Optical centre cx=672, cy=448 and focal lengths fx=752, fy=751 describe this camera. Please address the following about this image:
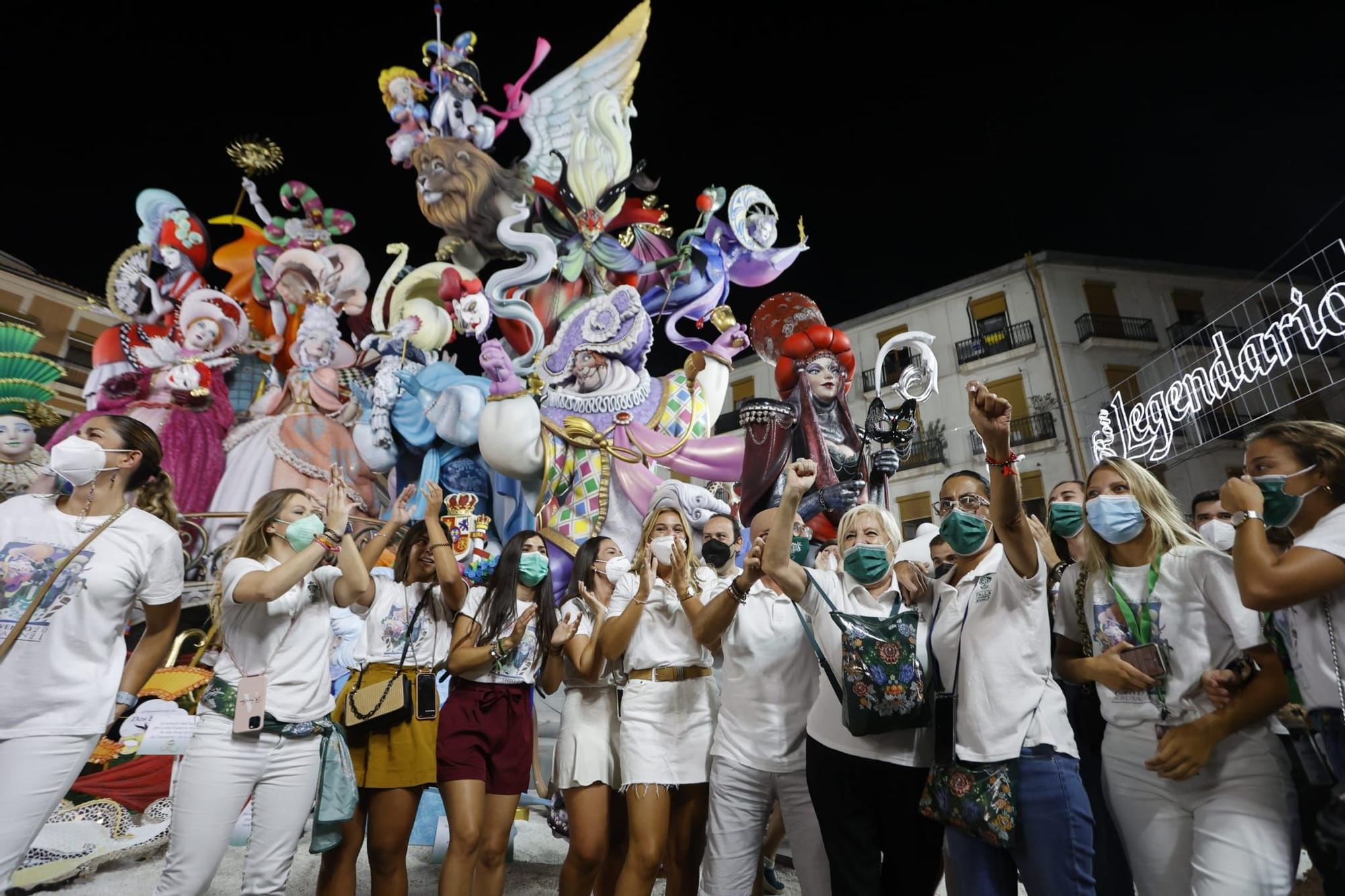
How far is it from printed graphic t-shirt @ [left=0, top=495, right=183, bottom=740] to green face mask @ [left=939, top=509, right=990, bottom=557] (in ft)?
8.23

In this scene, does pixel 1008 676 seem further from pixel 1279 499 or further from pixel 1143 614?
pixel 1279 499

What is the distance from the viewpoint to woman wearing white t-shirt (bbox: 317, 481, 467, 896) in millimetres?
2684

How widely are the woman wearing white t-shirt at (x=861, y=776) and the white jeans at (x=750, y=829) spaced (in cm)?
13

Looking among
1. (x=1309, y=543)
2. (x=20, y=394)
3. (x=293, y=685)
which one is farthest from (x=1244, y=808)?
(x=20, y=394)

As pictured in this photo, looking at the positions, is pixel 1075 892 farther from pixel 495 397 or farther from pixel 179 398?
pixel 179 398

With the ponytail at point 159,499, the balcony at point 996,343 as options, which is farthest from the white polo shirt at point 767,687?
the balcony at point 996,343

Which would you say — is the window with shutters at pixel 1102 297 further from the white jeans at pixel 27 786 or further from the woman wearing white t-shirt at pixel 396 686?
the white jeans at pixel 27 786

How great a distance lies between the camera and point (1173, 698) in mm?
1883

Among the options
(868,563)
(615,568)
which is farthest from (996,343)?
(868,563)

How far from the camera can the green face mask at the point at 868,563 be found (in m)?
2.44

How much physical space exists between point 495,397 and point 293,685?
517 cm

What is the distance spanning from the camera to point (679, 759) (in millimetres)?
2676

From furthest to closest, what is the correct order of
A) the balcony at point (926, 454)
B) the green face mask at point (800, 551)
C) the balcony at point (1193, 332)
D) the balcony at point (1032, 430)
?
the balcony at point (926, 454)
the balcony at point (1032, 430)
the balcony at point (1193, 332)
the green face mask at point (800, 551)

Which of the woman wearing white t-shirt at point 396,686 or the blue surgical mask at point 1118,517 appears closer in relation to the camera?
the blue surgical mask at point 1118,517
